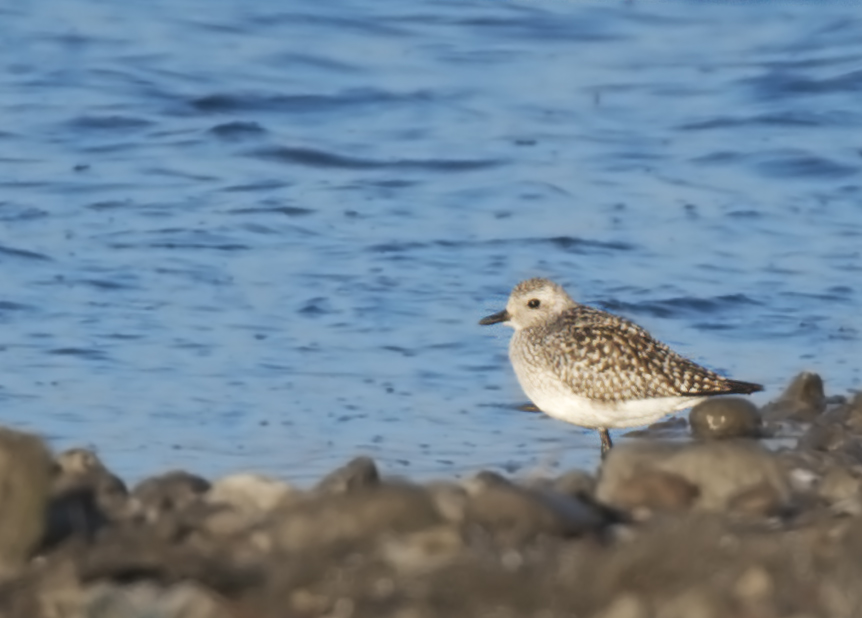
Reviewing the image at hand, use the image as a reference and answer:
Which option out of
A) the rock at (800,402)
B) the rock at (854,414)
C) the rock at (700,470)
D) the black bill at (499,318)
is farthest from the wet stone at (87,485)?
the rock at (800,402)

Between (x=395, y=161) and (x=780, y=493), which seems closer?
(x=780, y=493)

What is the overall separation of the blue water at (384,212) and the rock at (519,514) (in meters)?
2.50

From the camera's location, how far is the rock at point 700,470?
570 cm

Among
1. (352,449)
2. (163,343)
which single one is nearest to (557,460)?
(352,449)

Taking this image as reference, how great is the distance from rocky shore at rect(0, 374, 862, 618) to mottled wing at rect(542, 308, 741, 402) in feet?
6.36

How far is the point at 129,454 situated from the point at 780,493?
3113 millimetres

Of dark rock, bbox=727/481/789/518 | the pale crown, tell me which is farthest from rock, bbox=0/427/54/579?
the pale crown

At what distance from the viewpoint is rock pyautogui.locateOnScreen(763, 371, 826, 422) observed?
848 cm

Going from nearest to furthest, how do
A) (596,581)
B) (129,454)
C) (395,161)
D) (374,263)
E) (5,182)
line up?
(596,581), (129,454), (374,263), (5,182), (395,161)

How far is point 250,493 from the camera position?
5496mm

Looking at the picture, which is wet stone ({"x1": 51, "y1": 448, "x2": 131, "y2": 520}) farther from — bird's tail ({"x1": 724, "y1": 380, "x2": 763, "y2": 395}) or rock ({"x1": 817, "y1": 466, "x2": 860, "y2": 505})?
bird's tail ({"x1": 724, "y1": 380, "x2": 763, "y2": 395})

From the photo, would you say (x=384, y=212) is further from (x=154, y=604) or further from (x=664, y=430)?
(x=154, y=604)

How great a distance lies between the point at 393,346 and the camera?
31.1 feet

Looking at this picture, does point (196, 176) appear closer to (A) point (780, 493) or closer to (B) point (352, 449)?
(B) point (352, 449)
